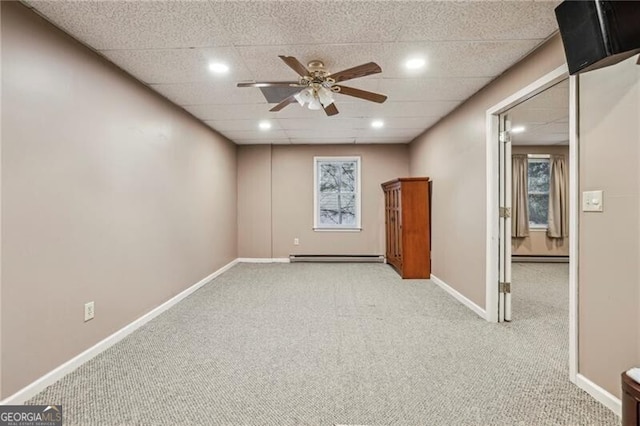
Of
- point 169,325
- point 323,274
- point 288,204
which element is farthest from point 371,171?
point 169,325

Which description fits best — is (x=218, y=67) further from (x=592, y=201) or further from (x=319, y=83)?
(x=592, y=201)

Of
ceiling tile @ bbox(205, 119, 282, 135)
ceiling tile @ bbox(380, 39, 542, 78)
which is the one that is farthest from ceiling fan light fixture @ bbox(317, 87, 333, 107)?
ceiling tile @ bbox(205, 119, 282, 135)

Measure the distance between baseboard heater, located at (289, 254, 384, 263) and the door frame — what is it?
2.84 meters

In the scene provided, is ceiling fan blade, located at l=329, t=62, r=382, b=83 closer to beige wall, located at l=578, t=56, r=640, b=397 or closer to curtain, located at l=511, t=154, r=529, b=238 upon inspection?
beige wall, located at l=578, t=56, r=640, b=397

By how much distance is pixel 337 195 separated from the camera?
587 cm

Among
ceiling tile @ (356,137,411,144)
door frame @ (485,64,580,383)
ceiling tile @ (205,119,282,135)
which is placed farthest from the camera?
ceiling tile @ (356,137,411,144)

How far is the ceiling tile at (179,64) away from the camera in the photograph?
2.25m

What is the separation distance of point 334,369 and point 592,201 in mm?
1810

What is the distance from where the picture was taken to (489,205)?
287 cm

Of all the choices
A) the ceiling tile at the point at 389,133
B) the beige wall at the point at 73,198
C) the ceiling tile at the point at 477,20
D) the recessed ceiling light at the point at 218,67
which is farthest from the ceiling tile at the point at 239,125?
the ceiling tile at the point at 477,20

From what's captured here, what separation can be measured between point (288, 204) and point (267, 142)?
46.6 inches

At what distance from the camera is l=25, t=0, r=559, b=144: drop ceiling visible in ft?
5.79

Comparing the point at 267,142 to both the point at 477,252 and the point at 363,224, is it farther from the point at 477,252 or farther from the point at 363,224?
the point at 477,252
